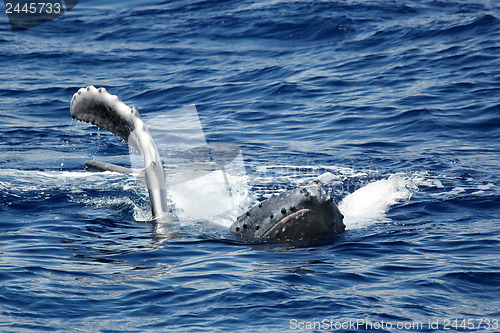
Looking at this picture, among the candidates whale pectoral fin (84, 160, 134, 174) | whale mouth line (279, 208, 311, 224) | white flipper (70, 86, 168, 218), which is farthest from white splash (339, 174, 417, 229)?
whale pectoral fin (84, 160, 134, 174)

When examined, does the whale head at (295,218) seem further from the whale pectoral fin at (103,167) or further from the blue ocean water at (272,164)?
the whale pectoral fin at (103,167)

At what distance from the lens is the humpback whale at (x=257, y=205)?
9.15 metres

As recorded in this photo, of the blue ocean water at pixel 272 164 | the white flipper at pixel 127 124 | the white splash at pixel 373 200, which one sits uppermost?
the white flipper at pixel 127 124

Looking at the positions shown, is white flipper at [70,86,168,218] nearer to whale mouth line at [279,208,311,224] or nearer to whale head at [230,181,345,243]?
whale head at [230,181,345,243]

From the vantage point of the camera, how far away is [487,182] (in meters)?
13.0

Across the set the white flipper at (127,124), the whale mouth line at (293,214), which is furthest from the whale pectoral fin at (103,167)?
the whale mouth line at (293,214)

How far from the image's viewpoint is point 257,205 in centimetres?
975

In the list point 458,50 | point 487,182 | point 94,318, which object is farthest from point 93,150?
point 458,50

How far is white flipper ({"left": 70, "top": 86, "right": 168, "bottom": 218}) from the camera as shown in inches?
402

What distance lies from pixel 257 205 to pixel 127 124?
7.94 ft

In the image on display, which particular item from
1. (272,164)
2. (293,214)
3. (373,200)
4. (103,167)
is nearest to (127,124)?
(103,167)

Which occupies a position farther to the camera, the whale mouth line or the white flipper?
the white flipper

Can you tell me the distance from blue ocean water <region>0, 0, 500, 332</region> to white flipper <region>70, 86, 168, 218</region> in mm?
633

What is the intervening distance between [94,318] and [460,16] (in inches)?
881
